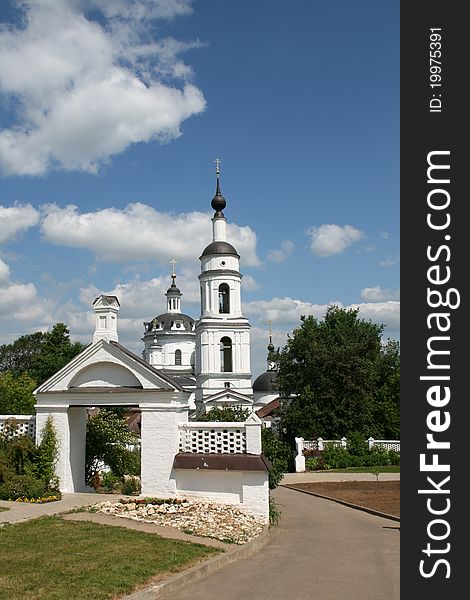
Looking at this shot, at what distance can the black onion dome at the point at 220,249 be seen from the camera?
57.3m

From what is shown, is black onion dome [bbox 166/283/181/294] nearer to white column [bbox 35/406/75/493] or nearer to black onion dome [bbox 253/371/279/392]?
black onion dome [bbox 253/371/279/392]

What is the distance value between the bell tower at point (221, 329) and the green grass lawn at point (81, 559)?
1769 inches

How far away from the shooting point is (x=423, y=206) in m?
7.79

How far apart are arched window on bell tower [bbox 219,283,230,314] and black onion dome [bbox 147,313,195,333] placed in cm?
2373

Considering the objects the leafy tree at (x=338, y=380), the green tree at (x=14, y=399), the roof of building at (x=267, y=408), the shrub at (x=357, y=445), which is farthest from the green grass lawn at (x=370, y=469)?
the roof of building at (x=267, y=408)

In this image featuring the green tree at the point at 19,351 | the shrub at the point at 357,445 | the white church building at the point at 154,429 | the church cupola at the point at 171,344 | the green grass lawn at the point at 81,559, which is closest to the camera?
the green grass lawn at the point at 81,559

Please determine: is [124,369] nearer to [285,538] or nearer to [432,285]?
[285,538]

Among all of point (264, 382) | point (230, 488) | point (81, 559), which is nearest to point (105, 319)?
point (230, 488)

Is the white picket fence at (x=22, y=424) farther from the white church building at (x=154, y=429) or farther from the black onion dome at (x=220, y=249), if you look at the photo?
the black onion dome at (x=220, y=249)

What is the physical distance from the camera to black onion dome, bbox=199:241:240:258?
5734 centimetres

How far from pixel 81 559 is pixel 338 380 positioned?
34.0 m

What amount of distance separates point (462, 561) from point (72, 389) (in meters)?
11.6

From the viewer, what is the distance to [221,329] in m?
57.3

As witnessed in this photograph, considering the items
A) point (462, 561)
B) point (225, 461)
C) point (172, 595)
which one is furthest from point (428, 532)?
point (225, 461)
